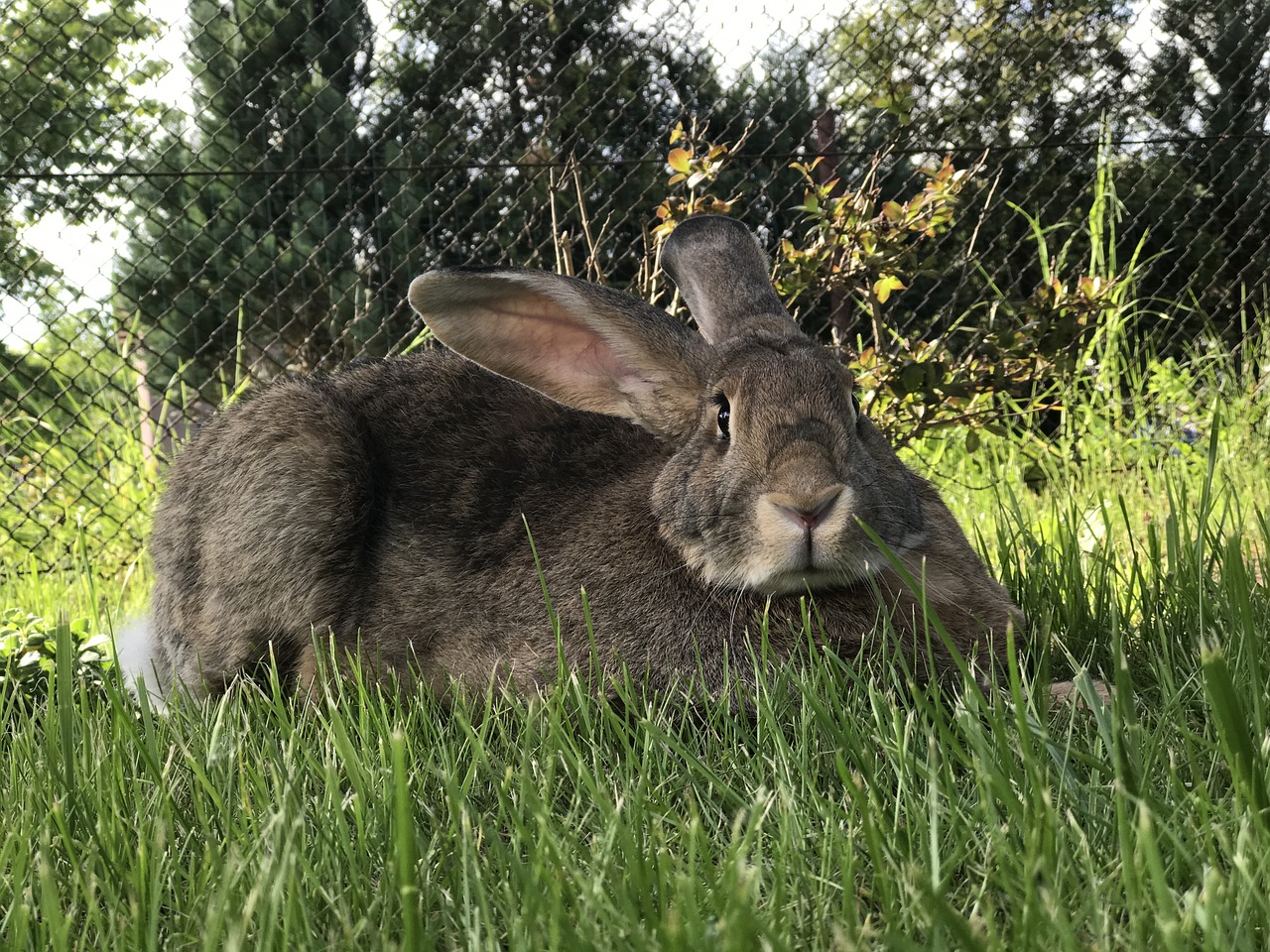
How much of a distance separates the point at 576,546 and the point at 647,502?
0.19 m

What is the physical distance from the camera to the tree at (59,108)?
6910 mm

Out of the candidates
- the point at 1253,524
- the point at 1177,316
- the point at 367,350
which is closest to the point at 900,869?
the point at 1253,524

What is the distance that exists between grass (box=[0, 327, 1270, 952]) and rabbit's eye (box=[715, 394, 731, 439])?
1.69ft

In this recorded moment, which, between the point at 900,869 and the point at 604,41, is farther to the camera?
the point at 604,41

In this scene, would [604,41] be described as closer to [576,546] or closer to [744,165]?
[744,165]

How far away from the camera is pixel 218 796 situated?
63.1 inches

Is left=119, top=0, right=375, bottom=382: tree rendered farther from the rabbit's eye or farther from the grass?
the grass

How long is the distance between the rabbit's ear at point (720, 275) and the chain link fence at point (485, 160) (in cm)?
325

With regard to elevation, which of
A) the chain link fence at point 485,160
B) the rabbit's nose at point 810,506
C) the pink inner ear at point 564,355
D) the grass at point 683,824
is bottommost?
the grass at point 683,824

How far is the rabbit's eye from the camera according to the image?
2412mm

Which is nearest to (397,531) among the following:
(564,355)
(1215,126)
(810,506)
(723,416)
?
(564,355)

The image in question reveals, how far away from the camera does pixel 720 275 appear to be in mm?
2910

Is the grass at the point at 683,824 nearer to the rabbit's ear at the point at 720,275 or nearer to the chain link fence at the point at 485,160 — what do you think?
the rabbit's ear at the point at 720,275

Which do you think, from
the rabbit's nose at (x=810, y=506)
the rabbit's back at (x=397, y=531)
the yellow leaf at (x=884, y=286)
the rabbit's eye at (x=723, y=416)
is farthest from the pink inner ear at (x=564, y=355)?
the yellow leaf at (x=884, y=286)
